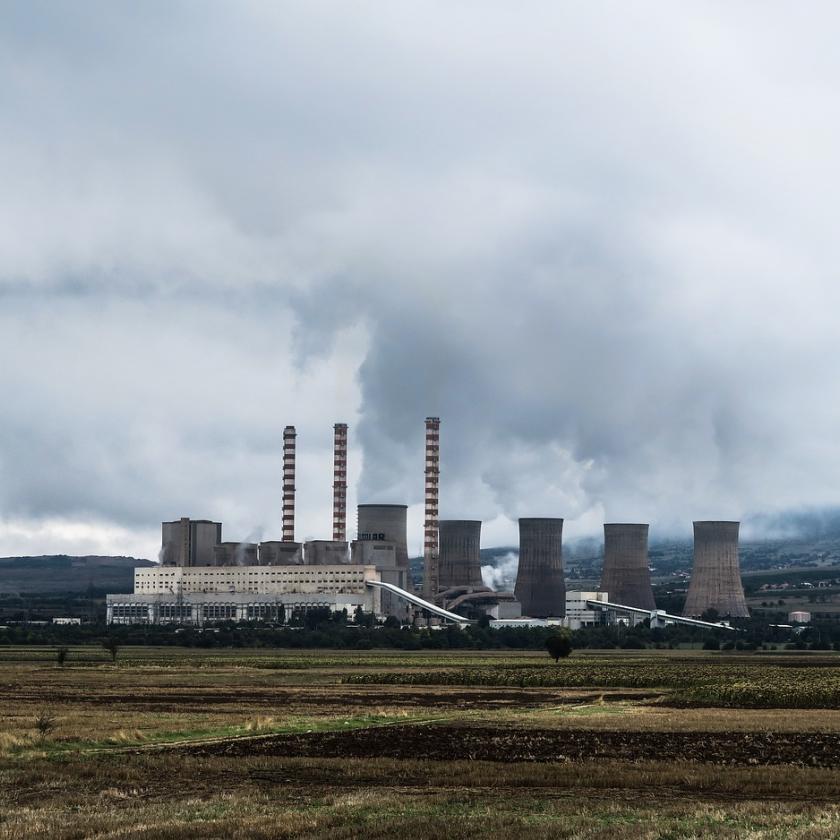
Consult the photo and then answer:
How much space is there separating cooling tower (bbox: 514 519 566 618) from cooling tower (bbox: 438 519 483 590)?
794 centimetres

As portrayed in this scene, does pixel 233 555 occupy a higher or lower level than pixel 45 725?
higher

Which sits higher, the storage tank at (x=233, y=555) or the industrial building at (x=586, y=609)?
the storage tank at (x=233, y=555)

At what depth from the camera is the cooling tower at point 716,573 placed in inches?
6585

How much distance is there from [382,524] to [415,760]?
153534 millimetres

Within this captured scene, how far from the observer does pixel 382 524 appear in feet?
614

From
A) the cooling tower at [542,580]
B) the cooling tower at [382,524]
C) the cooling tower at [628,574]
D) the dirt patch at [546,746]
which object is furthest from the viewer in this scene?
the cooling tower at [382,524]

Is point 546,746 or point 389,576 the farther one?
point 389,576

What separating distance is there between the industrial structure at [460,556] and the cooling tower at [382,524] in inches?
209

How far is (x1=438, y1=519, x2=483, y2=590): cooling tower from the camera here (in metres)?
187

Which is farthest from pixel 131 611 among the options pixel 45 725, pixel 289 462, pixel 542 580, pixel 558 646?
pixel 45 725

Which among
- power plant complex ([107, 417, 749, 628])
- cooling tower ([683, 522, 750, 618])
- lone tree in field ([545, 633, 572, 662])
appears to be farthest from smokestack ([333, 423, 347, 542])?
lone tree in field ([545, 633, 572, 662])

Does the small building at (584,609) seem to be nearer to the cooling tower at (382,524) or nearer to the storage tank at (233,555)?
the cooling tower at (382,524)

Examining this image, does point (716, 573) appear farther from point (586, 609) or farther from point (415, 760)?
point (415, 760)

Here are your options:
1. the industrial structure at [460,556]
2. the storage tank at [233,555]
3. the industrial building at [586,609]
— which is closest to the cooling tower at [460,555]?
the industrial structure at [460,556]
